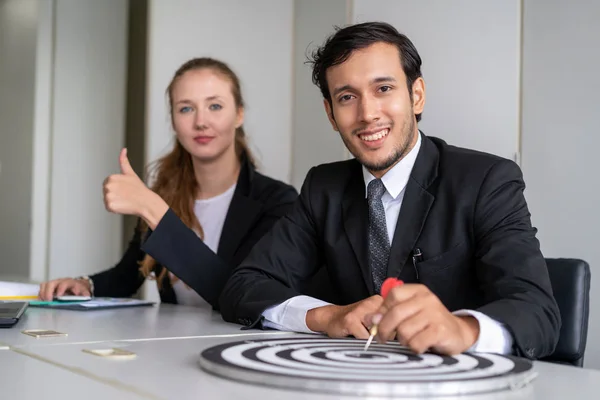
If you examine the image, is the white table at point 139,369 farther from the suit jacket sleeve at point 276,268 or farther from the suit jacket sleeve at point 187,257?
the suit jacket sleeve at point 187,257

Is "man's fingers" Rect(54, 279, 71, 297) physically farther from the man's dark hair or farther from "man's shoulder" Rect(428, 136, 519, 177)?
"man's shoulder" Rect(428, 136, 519, 177)

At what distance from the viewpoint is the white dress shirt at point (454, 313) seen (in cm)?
108

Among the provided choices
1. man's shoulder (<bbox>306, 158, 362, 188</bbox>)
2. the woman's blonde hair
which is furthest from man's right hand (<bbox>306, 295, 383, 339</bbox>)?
the woman's blonde hair

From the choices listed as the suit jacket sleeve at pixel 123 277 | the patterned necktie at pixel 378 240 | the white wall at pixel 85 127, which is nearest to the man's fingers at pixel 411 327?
the patterned necktie at pixel 378 240

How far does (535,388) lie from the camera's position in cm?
81

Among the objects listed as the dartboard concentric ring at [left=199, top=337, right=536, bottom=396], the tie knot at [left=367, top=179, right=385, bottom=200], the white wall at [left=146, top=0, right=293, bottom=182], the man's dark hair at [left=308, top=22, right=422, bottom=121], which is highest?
the white wall at [left=146, top=0, right=293, bottom=182]

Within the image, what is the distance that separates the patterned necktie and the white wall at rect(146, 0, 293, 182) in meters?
1.85

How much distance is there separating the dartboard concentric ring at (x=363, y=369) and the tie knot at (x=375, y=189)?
2.32 feet

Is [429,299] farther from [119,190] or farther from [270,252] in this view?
[119,190]

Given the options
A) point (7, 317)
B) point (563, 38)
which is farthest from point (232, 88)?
point (7, 317)

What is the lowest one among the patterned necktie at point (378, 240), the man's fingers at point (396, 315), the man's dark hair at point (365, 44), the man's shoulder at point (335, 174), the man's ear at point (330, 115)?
the man's fingers at point (396, 315)

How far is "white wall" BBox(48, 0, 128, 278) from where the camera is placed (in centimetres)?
447

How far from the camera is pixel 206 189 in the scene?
2.51 m

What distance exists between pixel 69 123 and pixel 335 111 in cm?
318
